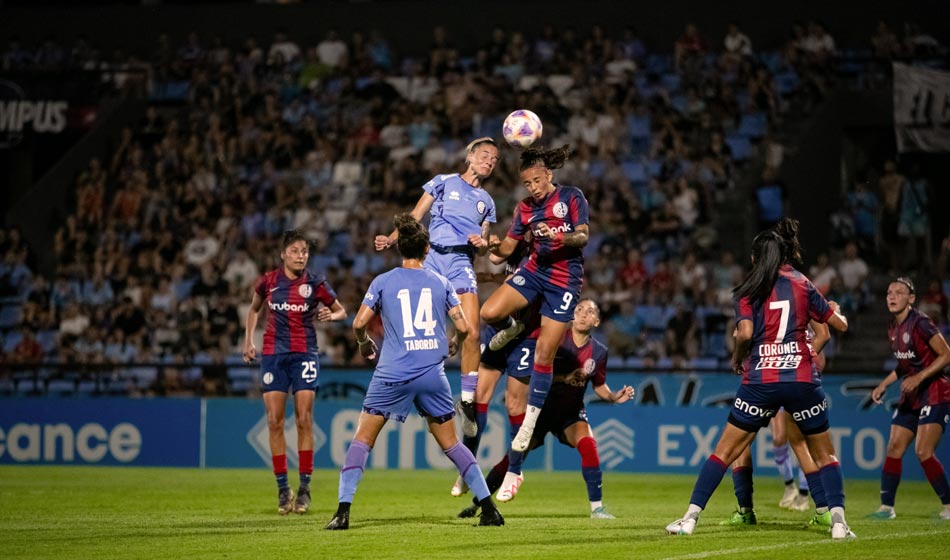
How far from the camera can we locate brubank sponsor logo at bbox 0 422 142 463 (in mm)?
21594

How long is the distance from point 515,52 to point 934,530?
17490 millimetres

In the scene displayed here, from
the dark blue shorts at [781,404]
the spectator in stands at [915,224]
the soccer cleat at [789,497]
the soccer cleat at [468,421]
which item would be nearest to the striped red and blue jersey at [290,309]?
the soccer cleat at [468,421]

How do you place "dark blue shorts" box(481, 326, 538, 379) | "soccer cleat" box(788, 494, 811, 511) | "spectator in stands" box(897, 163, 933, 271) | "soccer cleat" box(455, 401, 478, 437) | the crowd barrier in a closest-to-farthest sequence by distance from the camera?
"soccer cleat" box(455, 401, 478, 437) → "dark blue shorts" box(481, 326, 538, 379) → "soccer cleat" box(788, 494, 811, 511) → the crowd barrier → "spectator in stands" box(897, 163, 933, 271)

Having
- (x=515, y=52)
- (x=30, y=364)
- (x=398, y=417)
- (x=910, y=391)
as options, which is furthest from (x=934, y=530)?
(x=515, y=52)

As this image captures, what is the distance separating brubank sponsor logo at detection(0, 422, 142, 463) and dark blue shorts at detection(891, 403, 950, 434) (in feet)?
40.4

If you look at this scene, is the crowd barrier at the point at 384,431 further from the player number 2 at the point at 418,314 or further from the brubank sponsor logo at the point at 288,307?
the player number 2 at the point at 418,314

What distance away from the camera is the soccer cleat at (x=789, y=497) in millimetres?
14860

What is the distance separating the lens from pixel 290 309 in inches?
551

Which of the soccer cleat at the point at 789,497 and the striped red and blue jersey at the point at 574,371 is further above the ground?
the striped red and blue jersey at the point at 574,371

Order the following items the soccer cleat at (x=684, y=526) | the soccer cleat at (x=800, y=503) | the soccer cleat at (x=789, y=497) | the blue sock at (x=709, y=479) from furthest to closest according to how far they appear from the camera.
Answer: the soccer cleat at (x=789, y=497)
the soccer cleat at (x=800, y=503)
the soccer cleat at (x=684, y=526)
the blue sock at (x=709, y=479)

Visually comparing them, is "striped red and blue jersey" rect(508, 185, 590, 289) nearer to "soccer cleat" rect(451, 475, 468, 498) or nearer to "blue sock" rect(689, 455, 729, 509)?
"soccer cleat" rect(451, 475, 468, 498)

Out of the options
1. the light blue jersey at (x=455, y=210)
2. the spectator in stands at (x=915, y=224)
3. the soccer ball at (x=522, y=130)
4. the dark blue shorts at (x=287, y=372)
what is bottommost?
the dark blue shorts at (x=287, y=372)

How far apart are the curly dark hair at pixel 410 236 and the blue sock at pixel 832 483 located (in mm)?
3611

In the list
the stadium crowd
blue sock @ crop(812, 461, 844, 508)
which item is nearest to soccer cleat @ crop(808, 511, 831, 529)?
blue sock @ crop(812, 461, 844, 508)
